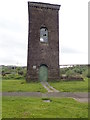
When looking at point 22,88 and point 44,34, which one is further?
point 44,34

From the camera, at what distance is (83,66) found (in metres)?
57.2

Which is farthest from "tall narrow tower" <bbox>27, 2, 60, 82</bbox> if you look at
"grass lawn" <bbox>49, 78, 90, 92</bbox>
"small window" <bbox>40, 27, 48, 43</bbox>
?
"grass lawn" <bbox>49, 78, 90, 92</bbox>

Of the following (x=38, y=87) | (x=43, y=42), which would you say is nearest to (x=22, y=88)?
(x=38, y=87)

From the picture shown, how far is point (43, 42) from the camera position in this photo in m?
36.0

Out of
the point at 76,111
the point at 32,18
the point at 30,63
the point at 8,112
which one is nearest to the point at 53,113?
the point at 76,111

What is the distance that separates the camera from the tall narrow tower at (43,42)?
35.2 meters

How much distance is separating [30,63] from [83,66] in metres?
25.2

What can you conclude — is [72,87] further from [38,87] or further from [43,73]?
[43,73]

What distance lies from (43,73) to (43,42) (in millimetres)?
4884

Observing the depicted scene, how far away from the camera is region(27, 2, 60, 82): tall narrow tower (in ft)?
115

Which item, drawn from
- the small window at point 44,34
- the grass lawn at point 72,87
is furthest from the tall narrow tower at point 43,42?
the grass lawn at point 72,87

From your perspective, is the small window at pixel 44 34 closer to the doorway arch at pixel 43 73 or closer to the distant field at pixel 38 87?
the doorway arch at pixel 43 73

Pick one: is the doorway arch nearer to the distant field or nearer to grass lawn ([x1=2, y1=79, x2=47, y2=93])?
the distant field

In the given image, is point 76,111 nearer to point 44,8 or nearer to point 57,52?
point 57,52
